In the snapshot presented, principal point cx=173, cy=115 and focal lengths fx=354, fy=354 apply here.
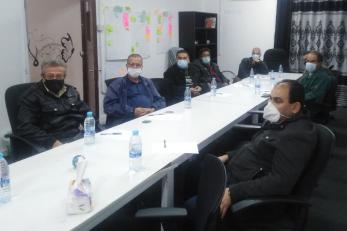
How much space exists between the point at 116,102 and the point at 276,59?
3.87 meters

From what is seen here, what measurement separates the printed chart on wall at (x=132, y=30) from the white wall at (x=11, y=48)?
1.82 metres

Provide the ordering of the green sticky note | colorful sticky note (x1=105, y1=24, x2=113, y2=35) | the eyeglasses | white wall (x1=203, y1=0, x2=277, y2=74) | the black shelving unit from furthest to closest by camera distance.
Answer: white wall (x1=203, y1=0, x2=277, y2=74), the black shelving unit, the green sticky note, colorful sticky note (x1=105, y1=24, x2=113, y2=35), the eyeglasses

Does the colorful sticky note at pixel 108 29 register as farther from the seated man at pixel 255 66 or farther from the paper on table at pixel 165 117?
the paper on table at pixel 165 117

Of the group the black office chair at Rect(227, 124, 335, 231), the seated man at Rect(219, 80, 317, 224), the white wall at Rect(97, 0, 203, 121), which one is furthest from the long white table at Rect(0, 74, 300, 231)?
the white wall at Rect(97, 0, 203, 121)

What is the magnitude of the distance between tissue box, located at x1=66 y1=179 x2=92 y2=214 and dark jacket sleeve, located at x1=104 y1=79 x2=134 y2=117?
2.02 metres

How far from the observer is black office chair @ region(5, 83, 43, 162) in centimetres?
232

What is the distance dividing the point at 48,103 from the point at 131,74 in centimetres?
94

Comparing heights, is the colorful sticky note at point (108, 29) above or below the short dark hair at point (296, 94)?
above

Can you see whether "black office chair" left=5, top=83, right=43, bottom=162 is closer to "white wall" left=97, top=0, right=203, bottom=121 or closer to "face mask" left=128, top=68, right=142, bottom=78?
"face mask" left=128, top=68, right=142, bottom=78

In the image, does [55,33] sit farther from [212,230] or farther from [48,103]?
[212,230]

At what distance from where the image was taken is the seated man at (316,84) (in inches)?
145

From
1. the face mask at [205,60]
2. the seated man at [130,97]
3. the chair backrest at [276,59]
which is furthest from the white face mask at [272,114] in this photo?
the chair backrest at [276,59]

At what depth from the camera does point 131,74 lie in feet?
11.2

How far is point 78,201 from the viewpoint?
1277mm
